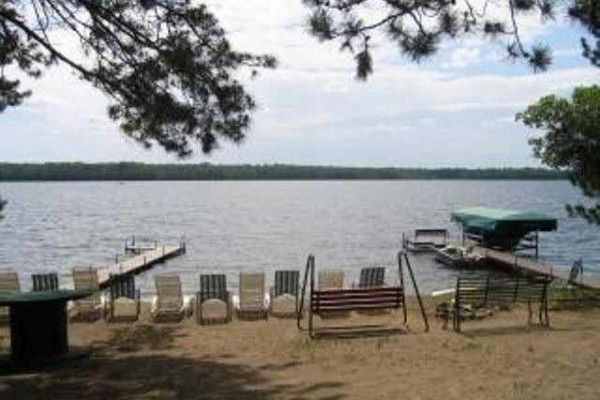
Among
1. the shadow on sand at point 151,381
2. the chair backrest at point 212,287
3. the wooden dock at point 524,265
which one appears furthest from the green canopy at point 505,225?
the shadow on sand at point 151,381

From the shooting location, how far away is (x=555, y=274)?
3594cm

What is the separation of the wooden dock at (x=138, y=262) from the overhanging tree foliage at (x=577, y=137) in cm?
1698

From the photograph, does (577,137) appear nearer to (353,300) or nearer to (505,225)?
(353,300)

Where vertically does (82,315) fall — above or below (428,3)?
below

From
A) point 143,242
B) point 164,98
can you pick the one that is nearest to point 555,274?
point 164,98

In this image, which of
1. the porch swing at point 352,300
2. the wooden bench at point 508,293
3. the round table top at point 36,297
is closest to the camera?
the round table top at point 36,297

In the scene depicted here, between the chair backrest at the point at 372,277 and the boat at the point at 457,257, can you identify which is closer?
the chair backrest at the point at 372,277

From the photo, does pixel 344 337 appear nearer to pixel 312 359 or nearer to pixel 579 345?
pixel 312 359

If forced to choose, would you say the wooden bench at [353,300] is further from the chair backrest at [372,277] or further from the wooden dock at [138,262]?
the wooden dock at [138,262]

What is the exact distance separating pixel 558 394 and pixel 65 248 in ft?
186

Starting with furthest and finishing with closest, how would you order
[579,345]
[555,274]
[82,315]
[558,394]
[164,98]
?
1. [555,274]
2. [82,315]
3. [579,345]
4. [164,98]
5. [558,394]

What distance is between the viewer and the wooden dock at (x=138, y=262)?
38.8m

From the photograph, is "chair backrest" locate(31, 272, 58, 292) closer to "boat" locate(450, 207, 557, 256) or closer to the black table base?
the black table base

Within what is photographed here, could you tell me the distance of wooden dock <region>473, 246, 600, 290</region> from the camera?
30.7 meters
